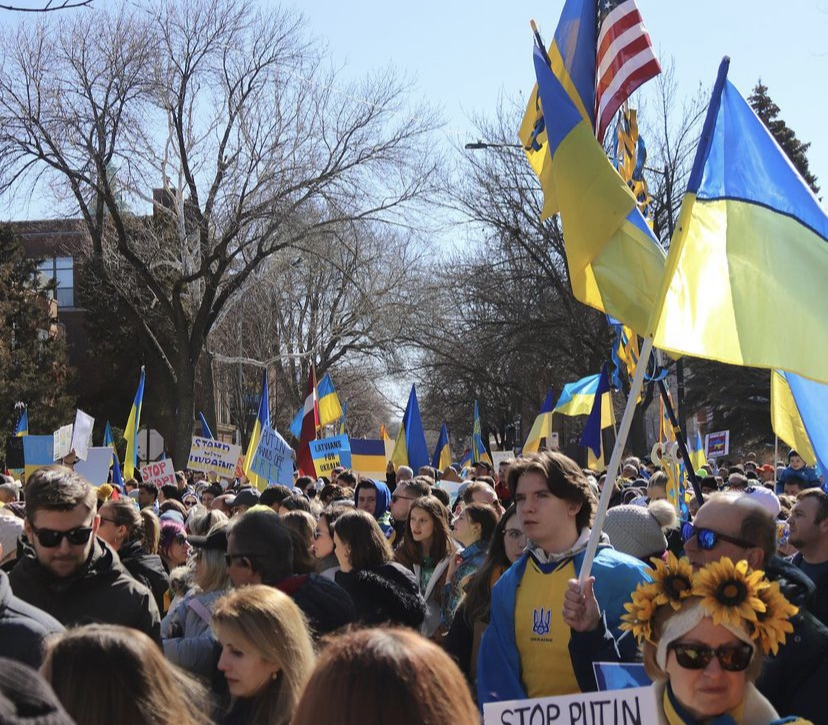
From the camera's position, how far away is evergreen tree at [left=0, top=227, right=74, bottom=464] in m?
39.6

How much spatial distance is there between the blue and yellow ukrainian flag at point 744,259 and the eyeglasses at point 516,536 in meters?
1.68

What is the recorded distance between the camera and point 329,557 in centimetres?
709

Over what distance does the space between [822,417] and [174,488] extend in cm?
946

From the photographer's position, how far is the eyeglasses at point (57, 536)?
4480mm

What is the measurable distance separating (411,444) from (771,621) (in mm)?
14506

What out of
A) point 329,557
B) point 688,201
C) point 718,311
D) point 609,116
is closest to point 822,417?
point 718,311

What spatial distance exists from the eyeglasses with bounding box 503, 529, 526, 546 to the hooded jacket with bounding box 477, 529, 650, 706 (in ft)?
4.18

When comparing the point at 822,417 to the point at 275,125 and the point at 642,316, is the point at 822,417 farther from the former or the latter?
the point at 275,125

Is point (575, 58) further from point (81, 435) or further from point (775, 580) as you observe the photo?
point (81, 435)

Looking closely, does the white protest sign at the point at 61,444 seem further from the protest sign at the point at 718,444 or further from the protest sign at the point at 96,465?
→ the protest sign at the point at 718,444

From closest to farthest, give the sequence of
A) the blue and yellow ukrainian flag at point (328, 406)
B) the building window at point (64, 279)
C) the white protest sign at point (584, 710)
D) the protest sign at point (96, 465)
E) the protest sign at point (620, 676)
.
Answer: the white protest sign at point (584, 710) → the protest sign at point (620, 676) → the protest sign at point (96, 465) → the blue and yellow ukrainian flag at point (328, 406) → the building window at point (64, 279)

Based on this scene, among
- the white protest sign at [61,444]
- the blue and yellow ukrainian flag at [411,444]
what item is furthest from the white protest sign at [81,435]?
the blue and yellow ukrainian flag at [411,444]

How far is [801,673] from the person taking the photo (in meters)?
3.75

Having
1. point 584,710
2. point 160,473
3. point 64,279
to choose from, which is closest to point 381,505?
point 160,473
